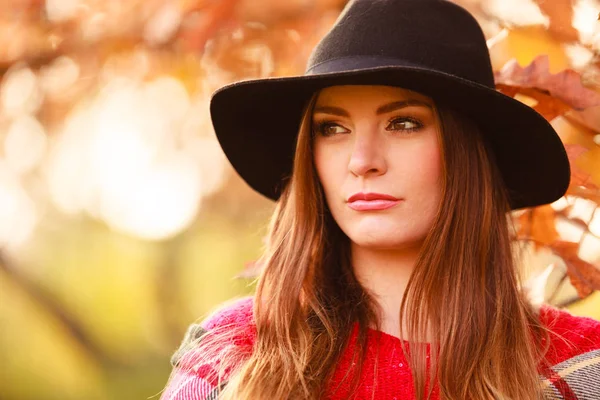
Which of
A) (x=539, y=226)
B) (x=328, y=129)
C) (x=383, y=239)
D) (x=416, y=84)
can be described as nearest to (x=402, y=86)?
(x=416, y=84)

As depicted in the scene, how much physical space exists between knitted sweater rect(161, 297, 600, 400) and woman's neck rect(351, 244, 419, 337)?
6 cm

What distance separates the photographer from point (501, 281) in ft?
8.79

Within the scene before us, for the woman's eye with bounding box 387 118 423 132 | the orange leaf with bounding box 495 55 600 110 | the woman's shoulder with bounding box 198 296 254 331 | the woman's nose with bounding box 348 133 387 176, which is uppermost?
the orange leaf with bounding box 495 55 600 110

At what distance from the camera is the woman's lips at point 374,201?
253 centimetres

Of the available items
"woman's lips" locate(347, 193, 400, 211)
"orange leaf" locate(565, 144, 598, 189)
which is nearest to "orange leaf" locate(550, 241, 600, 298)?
"orange leaf" locate(565, 144, 598, 189)

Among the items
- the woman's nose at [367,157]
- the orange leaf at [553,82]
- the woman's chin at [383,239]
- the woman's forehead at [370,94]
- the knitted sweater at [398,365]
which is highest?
the orange leaf at [553,82]

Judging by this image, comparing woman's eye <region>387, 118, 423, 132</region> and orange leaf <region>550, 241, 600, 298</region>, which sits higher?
woman's eye <region>387, 118, 423, 132</region>

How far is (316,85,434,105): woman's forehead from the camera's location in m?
2.56

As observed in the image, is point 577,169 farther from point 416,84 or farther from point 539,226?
point 416,84

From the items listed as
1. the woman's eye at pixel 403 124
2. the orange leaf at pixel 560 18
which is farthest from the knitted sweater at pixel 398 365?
the orange leaf at pixel 560 18

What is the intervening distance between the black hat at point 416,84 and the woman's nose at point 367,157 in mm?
169

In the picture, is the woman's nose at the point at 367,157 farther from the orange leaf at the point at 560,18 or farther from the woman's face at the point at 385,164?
the orange leaf at the point at 560,18

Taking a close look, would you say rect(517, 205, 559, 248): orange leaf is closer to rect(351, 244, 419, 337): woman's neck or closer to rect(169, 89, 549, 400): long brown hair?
rect(169, 89, 549, 400): long brown hair

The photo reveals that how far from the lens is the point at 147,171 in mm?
4234
